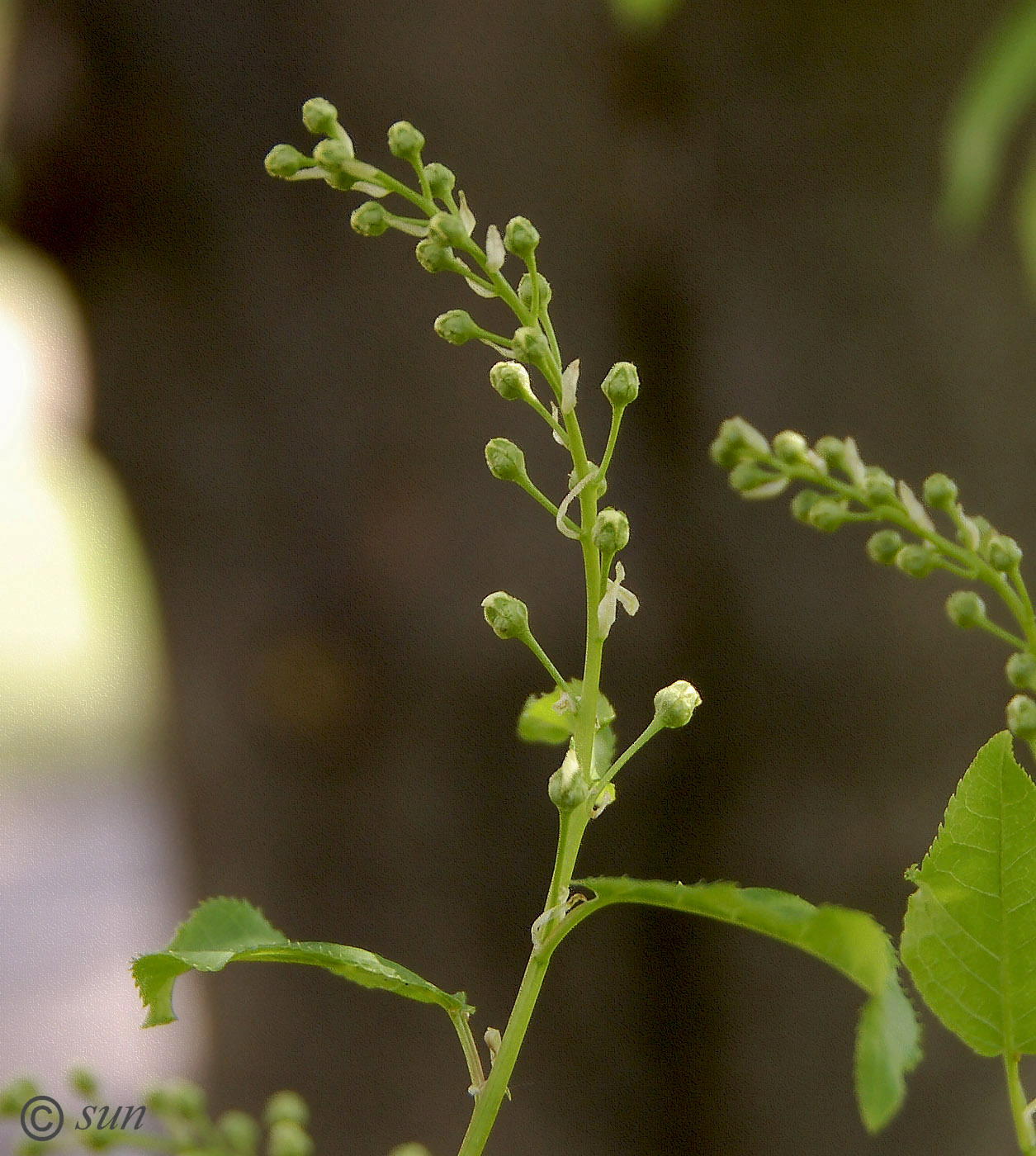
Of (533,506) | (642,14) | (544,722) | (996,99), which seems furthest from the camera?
(533,506)

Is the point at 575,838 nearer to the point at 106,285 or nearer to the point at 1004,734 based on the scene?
the point at 1004,734

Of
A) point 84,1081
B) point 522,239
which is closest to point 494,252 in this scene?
point 522,239

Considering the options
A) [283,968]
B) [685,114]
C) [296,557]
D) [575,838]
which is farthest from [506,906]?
[575,838]

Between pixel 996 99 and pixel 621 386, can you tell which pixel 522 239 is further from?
pixel 996 99

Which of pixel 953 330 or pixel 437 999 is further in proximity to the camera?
pixel 953 330

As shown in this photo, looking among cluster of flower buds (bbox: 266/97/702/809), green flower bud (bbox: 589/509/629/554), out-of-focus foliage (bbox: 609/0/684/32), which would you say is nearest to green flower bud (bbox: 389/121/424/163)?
cluster of flower buds (bbox: 266/97/702/809)

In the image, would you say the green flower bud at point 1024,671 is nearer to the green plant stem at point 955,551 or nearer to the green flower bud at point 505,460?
the green plant stem at point 955,551

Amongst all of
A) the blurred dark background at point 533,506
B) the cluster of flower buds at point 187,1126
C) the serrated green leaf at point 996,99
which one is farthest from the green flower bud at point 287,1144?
the blurred dark background at point 533,506
